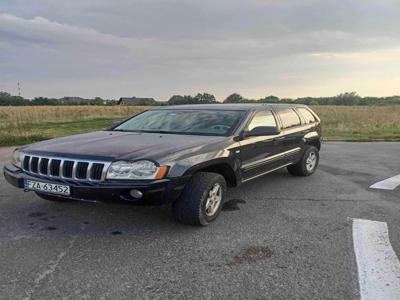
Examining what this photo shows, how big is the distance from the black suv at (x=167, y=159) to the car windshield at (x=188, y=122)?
0.04 ft

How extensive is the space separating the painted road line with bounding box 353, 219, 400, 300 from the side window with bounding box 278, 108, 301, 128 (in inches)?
86.5

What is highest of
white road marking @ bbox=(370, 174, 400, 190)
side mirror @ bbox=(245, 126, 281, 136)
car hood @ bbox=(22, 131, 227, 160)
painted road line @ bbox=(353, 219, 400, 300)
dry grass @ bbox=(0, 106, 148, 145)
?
side mirror @ bbox=(245, 126, 281, 136)

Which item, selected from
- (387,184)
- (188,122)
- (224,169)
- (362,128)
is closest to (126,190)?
(224,169)

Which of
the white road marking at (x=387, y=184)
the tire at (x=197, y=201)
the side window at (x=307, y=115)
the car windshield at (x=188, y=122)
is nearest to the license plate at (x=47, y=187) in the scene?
the tire at (x=197, y=201)

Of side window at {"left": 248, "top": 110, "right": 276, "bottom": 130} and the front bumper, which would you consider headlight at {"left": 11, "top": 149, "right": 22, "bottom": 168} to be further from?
side window at {"left": 248, "top": 110, "right": 276, "bottom": 130}

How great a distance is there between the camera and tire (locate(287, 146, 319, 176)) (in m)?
7.07

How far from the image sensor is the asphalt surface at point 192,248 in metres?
3.10

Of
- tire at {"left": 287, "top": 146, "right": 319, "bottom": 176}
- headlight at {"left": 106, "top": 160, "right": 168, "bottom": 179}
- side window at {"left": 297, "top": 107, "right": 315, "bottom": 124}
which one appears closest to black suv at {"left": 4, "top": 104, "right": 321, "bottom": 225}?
headlight at {"left": 106, "top": 160, "right": 168, "bottom": 179}

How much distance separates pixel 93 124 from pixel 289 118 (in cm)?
2064

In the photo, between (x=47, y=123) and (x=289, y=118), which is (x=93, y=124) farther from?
(x=289, y=118)

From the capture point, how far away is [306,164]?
722cm

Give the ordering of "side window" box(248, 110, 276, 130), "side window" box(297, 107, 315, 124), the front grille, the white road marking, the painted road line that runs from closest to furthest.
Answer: the painted road line < the front grille < "side window" box(248, 110, 276, 130) < the white road marking < "side window" box(297, 107, 315, 124)

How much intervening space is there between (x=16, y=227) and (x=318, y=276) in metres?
3.20

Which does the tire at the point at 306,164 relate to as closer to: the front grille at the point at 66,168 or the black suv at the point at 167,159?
the black suv at the point at 167,159
